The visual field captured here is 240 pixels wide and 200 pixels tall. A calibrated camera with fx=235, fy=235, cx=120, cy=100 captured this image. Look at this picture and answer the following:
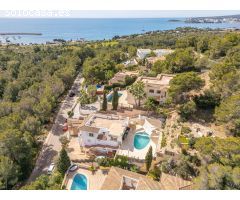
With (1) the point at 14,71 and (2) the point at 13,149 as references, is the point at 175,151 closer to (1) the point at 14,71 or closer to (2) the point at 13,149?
(2) the point at 13,149

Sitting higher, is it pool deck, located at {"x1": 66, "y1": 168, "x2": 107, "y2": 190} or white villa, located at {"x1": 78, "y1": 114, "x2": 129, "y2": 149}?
white villa, located at {"x1": 78, "y1": 114, "x2": 129, "y2": 149}

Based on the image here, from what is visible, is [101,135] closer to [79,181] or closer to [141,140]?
[141,140]

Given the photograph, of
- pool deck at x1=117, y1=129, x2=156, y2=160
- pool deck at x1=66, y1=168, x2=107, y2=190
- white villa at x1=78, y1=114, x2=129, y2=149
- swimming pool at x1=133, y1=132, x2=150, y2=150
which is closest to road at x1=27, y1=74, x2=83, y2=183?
white villa at x1=78, y1=114, x2=129, y2=149

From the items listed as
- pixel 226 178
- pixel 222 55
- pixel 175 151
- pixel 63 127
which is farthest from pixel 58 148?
pixel 222 55

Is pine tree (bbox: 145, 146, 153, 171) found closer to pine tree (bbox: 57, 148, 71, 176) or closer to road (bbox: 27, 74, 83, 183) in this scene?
pine tree (bbox: 57, 148, 71, 176)

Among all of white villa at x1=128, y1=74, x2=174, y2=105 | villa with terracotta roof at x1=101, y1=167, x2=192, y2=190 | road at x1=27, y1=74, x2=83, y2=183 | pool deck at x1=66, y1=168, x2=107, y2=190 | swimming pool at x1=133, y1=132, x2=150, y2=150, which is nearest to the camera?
villa with terracotta roof at x1=101, y1=167, x2=192, y2=190

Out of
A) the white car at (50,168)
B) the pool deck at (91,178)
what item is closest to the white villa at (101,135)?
the white car at (50,168)
